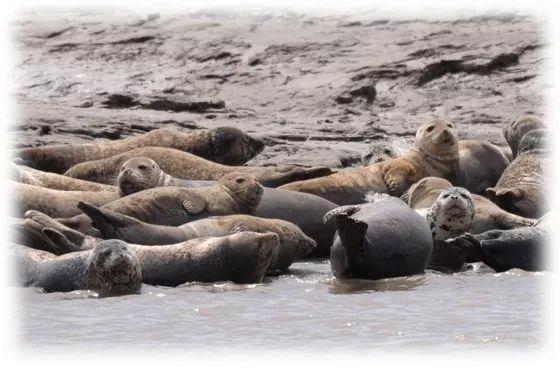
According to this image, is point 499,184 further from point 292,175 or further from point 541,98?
point 541,98

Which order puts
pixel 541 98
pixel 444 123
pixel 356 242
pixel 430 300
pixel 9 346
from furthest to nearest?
pixel 541 98 < pixel 444 123 < pixel 356 242 < pixel 430 300 < pixel 9 346

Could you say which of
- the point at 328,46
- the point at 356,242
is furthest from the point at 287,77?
the point at 356,242

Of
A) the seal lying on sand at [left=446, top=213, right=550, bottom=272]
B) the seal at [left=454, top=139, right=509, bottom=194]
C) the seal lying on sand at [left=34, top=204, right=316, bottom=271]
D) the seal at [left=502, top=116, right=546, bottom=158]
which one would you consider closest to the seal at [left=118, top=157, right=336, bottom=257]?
the seal lying on sand at [left=34, top=204, right=316, bottom=271]

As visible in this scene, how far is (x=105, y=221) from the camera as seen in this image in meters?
9.19

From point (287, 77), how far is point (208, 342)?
11.1 metres

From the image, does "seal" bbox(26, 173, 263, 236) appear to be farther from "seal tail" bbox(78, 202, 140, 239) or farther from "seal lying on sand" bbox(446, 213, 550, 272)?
"seal lying on sand" bbox(446, 213, 550, 272)

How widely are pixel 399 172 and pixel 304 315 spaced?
4.61 metres

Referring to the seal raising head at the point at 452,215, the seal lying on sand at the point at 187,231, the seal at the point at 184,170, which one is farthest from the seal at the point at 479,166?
the seal lying on sand at the point at 187,231

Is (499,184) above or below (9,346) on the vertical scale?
below

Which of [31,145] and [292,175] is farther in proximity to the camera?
[31,145]

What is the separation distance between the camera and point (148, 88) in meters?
17.7

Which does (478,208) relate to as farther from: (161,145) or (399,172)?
(161,145)

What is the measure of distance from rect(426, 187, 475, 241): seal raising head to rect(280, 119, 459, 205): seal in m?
1.45

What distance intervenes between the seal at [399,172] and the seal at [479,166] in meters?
0.09
